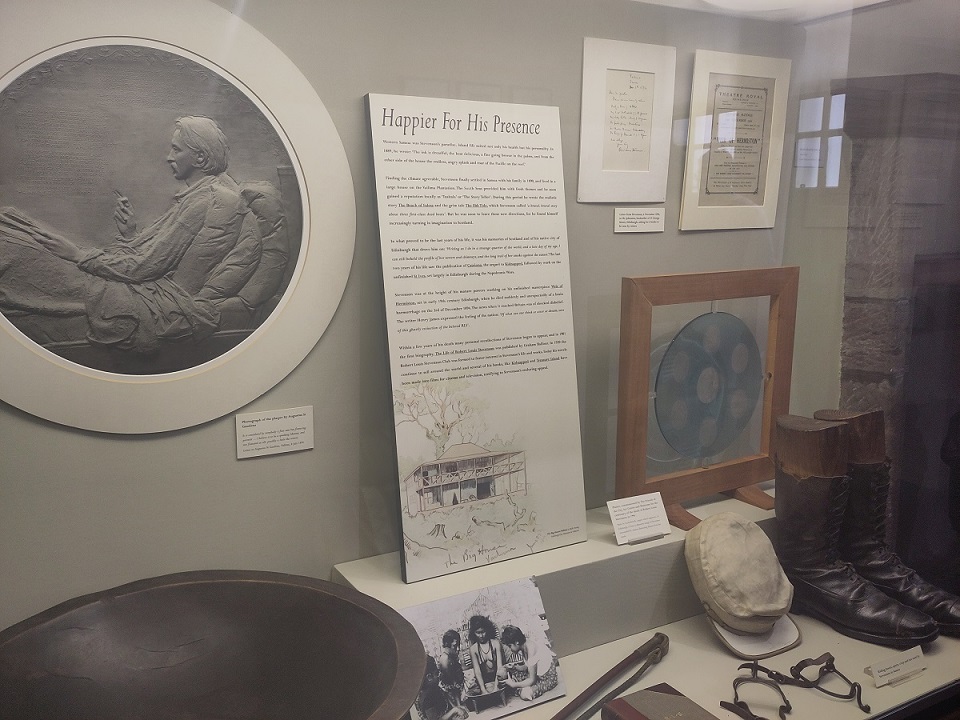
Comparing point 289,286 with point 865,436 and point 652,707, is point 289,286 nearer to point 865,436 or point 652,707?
point 652,707

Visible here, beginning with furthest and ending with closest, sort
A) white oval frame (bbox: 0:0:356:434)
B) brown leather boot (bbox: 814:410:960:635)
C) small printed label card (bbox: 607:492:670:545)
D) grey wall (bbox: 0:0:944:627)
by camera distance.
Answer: brown leather boot (bbox: 814:410:960:635) < small printed label card (bbox: 607:492:670:545) < grey wall (bbox: 0:0:944:627) < white oval frame (bbox: 0:0:356:434)

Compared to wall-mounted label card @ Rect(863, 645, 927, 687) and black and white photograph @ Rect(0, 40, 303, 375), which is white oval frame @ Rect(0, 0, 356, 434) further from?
wall-mounted label card @ Rect(863, 645, 927, 687)

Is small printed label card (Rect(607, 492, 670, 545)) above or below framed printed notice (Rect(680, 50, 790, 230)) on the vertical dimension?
below

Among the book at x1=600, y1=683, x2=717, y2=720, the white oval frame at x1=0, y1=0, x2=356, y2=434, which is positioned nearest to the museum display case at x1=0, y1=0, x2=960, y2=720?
the white oval frame at x1=0, y1=0, x2=356, y2=434

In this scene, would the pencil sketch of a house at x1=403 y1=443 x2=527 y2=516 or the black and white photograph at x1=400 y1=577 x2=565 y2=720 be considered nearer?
the black and white photograph at x1=400 y1=577 x2=565 y2=720

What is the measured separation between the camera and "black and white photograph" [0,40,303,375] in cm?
135

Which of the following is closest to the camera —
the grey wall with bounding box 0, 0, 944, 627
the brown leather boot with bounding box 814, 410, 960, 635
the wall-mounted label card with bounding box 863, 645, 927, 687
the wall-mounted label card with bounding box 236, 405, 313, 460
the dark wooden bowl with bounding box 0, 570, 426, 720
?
the dark wooden bowl with bounding box 0, 570, 426, 720

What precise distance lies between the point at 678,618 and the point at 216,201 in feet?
4.57

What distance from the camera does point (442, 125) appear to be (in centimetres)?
170

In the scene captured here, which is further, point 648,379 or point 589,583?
point 648,379

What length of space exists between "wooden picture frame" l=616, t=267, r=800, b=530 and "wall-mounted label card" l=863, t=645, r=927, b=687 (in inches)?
18.8

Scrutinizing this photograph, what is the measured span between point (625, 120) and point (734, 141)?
14.3 inches

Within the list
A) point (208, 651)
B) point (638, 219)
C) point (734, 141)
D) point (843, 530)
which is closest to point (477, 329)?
point (638, 219)

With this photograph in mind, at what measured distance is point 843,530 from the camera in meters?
2.04
